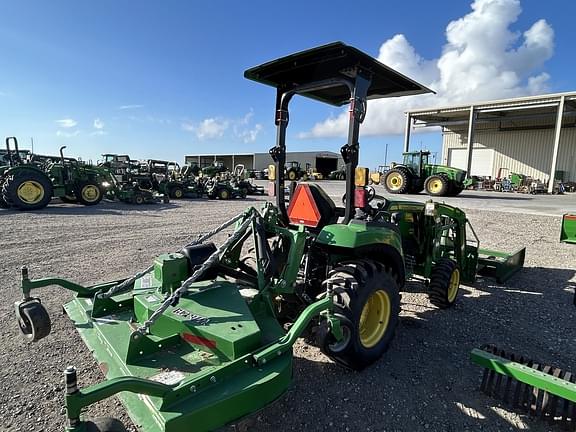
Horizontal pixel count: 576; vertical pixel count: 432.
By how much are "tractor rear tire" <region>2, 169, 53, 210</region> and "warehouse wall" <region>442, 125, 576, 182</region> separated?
33.8 meters

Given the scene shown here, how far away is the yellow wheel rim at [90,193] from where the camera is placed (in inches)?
514

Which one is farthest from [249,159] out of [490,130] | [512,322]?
[512,322]

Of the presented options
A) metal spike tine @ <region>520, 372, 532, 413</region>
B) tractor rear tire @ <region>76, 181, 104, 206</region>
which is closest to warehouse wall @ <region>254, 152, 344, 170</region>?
tractor rear tire @ <region>76, 181, 104, 206</region>

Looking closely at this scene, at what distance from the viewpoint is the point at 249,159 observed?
56.5 metres

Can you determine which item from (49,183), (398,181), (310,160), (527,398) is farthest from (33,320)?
(310,160)

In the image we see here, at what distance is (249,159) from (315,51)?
54809 millimetres

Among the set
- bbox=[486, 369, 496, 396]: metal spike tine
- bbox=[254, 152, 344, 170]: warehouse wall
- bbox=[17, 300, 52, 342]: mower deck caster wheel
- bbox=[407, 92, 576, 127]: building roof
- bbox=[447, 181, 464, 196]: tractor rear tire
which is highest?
bbox=[407, 92, 576, 127]: building roof

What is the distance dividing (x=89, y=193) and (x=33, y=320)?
41.2 ft

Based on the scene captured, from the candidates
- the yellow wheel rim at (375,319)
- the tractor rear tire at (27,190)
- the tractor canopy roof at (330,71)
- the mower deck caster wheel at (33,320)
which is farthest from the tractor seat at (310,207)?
the tractor rear tire at (27,190)

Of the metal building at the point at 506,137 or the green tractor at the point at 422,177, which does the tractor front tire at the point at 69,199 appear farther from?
the metal building at the point at 506,137

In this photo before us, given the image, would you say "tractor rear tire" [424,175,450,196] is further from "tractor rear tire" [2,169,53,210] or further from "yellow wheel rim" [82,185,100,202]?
"tractor rear tire" [2,169,53,210]

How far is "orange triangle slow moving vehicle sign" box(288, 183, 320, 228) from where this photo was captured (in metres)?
3.10

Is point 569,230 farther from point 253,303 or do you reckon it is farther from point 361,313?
point 253,303

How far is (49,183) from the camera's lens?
11422 mm
